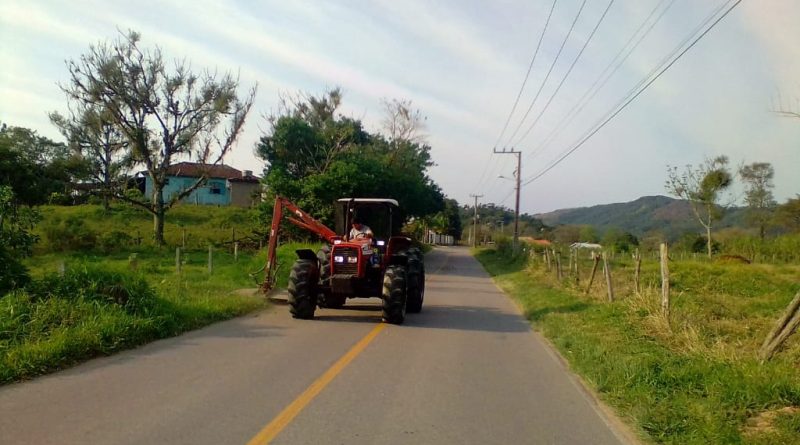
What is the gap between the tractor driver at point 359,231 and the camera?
15.1 meters

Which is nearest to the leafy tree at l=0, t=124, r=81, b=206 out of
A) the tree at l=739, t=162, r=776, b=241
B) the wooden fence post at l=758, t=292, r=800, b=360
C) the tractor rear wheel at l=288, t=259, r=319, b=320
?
the tractor rear wheel at l=288, t=259, r=319, b=320

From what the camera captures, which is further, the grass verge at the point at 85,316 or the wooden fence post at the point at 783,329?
the grass verge at the point at 85,316

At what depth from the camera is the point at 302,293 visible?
1362 cm

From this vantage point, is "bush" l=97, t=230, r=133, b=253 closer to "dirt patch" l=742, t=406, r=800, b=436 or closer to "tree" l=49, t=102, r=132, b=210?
"tree" l=49, t=102, r=132, b=210

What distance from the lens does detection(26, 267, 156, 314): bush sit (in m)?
10.8

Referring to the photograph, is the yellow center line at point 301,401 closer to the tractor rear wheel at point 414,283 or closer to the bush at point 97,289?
the bush at point 97,289

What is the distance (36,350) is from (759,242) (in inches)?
1913

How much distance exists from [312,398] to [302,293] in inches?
260

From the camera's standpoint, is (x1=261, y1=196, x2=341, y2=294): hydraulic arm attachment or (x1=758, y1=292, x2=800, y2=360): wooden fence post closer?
(x1=758, y1=292, x2=800, y2=360): wooden fence post

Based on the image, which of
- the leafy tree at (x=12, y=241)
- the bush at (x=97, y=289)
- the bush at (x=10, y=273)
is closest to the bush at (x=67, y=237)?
the leafy tree at (x=12, y=241)

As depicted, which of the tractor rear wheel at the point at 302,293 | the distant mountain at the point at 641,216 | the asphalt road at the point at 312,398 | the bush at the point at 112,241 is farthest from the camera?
the distant mountain at the point at 641,216

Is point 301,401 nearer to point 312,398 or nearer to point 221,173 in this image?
point 312,398

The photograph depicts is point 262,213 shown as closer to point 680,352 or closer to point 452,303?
point 452,303

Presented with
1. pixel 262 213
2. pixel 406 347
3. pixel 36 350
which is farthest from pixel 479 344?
pixel 262 213
